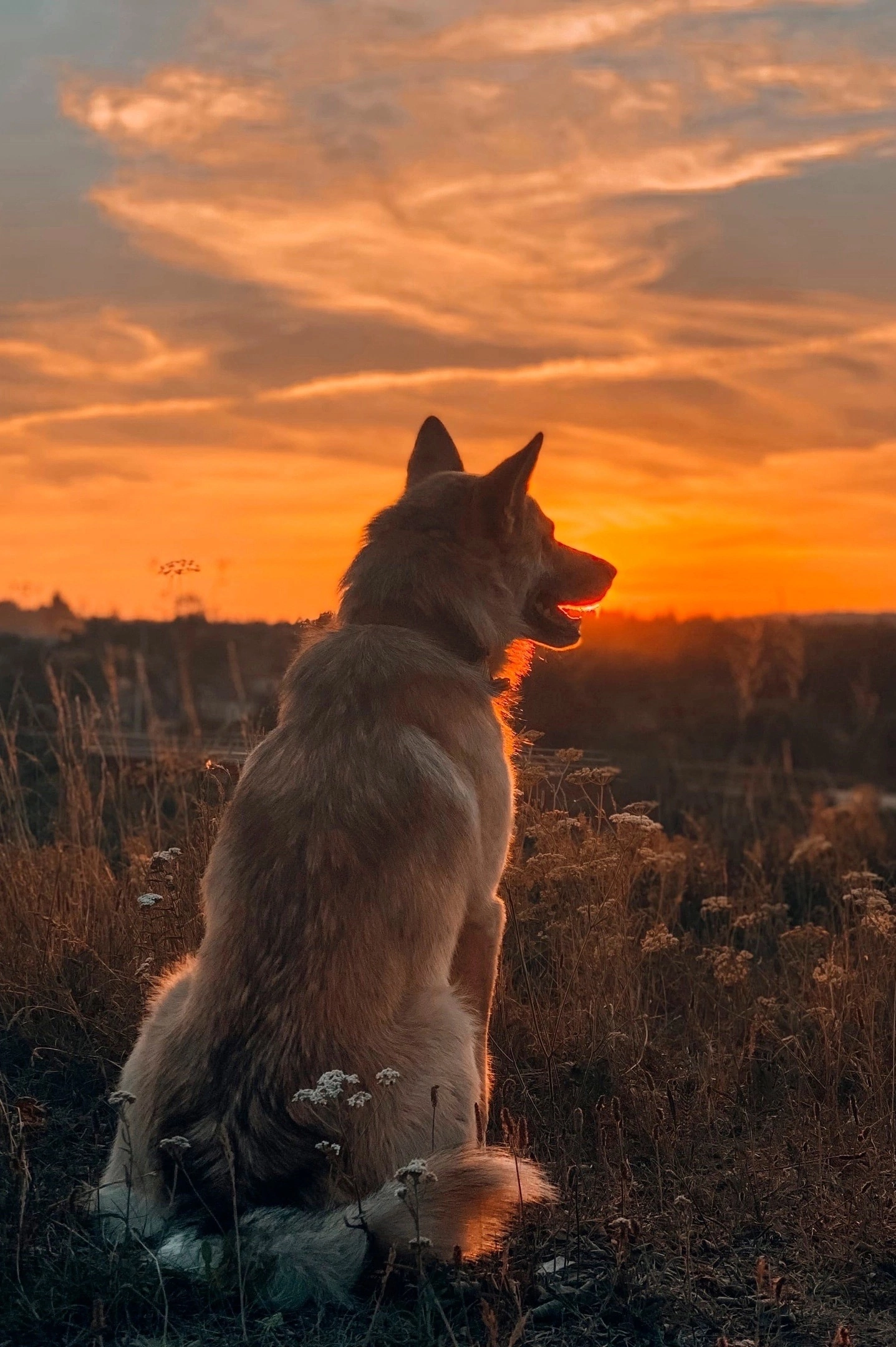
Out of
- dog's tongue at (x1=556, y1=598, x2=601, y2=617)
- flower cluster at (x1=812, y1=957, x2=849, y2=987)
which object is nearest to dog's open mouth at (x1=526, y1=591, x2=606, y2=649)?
dog's tongue at (x1=556, y1=598, x2=601, y2=617)

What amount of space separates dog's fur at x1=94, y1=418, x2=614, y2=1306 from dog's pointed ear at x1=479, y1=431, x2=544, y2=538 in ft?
2.23

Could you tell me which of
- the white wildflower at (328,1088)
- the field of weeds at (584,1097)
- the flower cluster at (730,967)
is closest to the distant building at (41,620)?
the field of weeds at (584,1097)

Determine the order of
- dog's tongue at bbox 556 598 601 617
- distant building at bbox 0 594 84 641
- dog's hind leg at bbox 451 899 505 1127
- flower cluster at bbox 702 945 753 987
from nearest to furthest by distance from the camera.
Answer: dog's hind leg at bbox 451 899 505 1127 < dog's tongue at bbox 556 598 601 617 < flower cluster at bbox 702 945 753 987 < distant building at bbox 0 594 84 641

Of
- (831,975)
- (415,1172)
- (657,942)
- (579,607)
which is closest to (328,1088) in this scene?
(415,1172)

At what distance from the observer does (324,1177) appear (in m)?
3.18

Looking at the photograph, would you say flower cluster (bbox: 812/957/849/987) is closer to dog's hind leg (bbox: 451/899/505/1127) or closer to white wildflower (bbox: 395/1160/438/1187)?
dog's hind leg (bbox: 451/899/505/1127)

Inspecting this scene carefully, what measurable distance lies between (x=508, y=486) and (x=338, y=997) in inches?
71.9

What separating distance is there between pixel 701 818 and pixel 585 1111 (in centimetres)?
589

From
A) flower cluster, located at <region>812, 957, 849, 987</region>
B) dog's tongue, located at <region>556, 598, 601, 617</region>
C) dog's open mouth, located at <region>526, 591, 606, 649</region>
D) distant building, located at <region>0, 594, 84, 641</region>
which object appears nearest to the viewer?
dog's open mouth, located at <region>526, 591, 606, 649</region>

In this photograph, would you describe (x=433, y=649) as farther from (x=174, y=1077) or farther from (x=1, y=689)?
(x=1, y=689)

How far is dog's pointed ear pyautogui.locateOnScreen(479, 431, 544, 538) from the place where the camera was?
4.24 metres

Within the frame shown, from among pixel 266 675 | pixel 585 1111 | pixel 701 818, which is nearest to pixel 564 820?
pixel 585 1111

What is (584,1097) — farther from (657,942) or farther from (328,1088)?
(328,1088)

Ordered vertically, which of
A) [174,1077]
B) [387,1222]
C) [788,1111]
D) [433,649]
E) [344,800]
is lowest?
[788,1111]
